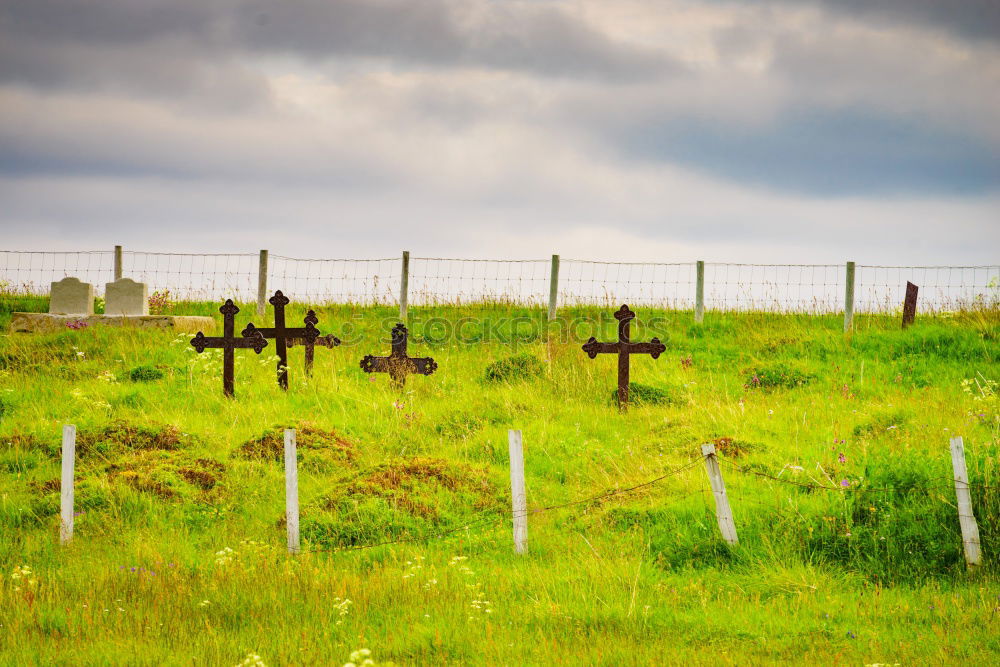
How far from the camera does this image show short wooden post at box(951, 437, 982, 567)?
7.62 m

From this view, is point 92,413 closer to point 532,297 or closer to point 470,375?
point 470,375

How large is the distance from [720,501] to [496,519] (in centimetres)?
247

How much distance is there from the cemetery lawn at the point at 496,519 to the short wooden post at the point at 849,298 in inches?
180

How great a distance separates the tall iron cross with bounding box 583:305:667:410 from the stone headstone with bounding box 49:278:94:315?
525 inches

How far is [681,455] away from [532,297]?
473 inches

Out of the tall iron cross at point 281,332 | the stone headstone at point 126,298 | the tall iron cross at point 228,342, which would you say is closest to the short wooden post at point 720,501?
the tall iron cross at point 228,342

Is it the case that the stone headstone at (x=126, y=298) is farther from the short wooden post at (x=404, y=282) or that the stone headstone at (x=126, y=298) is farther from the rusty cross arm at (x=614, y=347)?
the rusty cross arm at (x=614, y=347)

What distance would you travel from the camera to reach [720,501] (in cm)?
815

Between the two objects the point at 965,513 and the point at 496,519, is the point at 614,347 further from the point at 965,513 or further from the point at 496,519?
the point at 965,513

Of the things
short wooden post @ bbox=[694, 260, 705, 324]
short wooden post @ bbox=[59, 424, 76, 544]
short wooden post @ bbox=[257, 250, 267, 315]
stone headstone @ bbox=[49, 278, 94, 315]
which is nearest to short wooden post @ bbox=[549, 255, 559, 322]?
short wooden post @ bbox=[694, 260, 705, 324]

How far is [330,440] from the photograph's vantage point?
1183cm

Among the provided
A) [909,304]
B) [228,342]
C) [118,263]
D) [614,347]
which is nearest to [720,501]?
[614,347]

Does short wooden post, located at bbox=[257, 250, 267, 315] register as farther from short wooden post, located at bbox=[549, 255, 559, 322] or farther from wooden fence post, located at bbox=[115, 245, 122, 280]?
short wooden post, located at bbox=[549, 255, 559, 322]

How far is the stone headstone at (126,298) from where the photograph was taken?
69.6ft
